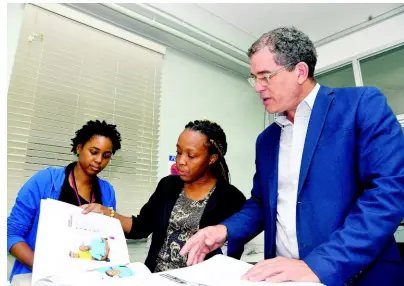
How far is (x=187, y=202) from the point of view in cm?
141

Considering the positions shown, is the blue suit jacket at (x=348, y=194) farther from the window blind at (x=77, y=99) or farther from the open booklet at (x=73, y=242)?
the window blind at (x=77, y=99)

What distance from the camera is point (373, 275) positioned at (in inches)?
31.2

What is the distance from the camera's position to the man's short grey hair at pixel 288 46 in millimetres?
1066

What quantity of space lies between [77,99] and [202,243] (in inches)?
62.0

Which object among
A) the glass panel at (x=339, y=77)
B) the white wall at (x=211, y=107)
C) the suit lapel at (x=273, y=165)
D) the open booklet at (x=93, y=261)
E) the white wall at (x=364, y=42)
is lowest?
the open booklet at (x=93, y=261)

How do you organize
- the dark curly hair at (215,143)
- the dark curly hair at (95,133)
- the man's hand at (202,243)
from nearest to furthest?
the man's hand at (202,243)
the dark curly hair at (215,143)
the dark curly hair at (95,133)

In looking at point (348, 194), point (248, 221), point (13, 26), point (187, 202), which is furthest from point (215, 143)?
point (13, 26)

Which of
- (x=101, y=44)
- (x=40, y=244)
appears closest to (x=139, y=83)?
(x=101, y=44)

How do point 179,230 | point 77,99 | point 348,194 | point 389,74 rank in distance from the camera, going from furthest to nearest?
1. point 389,74
2. point 77,99
3. point 179,230
4. point 348,194

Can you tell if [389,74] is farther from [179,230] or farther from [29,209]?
[29,209]

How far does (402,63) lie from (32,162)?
307 centimetres

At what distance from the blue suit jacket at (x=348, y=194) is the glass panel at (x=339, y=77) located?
2.25 metres

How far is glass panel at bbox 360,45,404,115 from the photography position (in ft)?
8.67

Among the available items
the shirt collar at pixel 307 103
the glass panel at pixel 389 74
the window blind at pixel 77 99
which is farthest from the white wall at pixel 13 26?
the glass panel at pixel 389 74
